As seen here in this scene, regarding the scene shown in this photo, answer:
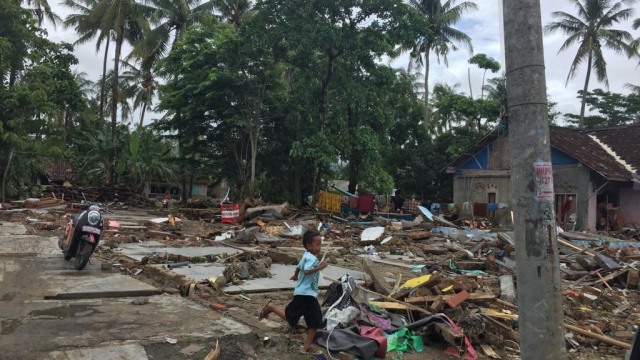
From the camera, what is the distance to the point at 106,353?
4246mm

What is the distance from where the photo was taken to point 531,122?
3.20 meters

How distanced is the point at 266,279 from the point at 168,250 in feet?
13.4

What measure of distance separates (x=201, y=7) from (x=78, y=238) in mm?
28180

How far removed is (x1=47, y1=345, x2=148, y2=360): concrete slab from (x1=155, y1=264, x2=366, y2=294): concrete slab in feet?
8.47

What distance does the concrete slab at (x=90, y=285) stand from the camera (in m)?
6.35

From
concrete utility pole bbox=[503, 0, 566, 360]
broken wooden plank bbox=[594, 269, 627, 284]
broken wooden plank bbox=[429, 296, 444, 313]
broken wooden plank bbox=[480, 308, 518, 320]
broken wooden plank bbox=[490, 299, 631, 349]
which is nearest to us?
concrete utility pole bbox=[503, 0, 566, 360]

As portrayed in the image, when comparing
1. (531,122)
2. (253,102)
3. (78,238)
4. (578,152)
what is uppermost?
(253,102)

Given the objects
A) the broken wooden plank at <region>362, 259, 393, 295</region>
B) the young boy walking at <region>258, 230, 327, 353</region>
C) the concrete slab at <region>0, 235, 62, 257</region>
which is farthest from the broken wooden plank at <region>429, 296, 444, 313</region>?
the concrete slab at <region>0, 235, 62, 257</region>

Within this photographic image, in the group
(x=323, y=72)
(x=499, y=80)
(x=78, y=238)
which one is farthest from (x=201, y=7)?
(x=78, y=238)

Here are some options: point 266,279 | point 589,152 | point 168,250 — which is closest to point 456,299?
point 266,279

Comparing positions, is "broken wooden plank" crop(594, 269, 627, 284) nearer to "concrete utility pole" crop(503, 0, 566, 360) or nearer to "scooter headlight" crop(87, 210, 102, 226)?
"concrete utility pole" crop(503, 0, 566, 360)

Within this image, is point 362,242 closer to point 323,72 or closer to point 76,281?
point 76,281

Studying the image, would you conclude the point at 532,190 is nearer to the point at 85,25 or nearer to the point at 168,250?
the point at 168,250

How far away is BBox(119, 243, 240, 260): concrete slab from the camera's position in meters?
10.5
